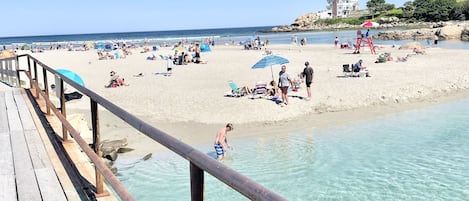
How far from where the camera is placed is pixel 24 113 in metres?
7.98

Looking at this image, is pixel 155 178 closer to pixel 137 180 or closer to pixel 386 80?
pixel 137 180

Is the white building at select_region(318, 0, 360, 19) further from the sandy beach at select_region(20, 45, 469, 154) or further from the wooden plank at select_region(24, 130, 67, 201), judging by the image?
the wooden plank at select_region(24, 130, 67, 201)

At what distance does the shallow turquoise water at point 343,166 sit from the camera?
26.0 ft

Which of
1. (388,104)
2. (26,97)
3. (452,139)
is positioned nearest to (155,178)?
(26,97)

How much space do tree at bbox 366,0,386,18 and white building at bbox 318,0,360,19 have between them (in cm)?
1434

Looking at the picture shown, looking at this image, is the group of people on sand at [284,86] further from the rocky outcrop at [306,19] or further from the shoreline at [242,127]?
the rocky outcrop at [306,19]

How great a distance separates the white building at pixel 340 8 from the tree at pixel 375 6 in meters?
14.3

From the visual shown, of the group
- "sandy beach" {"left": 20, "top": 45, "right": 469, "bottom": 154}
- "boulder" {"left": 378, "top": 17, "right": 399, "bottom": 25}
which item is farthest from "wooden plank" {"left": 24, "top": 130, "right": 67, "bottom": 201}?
"boulder" {"left": 378, "top": 17, "right": 399, "bottom": 25}

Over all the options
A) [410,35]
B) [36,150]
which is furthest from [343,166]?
[410,35]

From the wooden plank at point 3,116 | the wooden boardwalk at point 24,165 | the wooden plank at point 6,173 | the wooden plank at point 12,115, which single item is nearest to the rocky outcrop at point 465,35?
the wooden plank at point 12,115

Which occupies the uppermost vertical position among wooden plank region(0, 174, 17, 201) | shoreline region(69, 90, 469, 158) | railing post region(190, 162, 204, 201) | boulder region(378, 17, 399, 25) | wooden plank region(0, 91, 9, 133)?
boulder region(378, 17, 399, 25)

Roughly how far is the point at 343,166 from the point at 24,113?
6389mm

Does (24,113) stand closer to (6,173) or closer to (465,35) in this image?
(6,173)

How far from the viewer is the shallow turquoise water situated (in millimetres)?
7910
